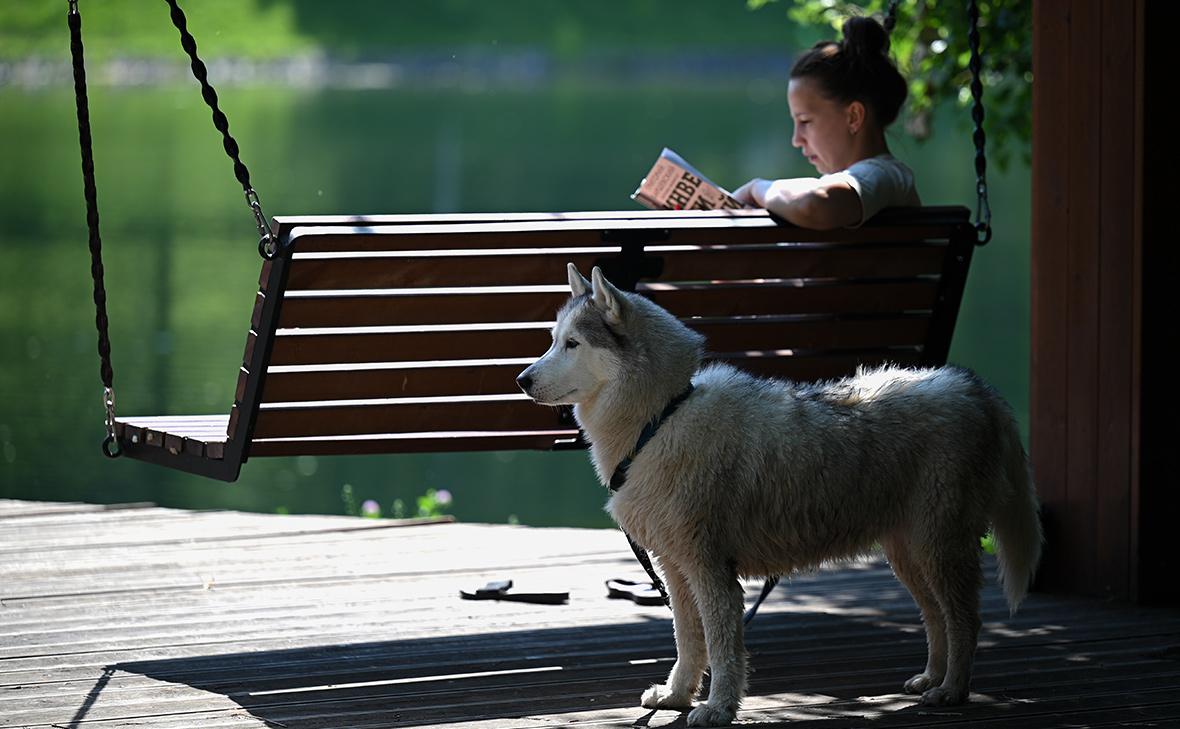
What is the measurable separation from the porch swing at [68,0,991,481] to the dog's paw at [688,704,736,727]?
1212 mm

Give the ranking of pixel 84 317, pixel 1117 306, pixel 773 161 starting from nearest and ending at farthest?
pixel 1117 306
pixel 84 317
pixel 773 161

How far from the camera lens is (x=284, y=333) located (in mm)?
5277

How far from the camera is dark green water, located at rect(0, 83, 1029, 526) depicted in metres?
14.0

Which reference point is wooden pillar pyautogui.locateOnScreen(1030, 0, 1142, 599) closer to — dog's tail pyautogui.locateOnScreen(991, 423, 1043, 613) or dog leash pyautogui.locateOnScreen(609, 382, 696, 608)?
dog's tail pyautogui.locateOnScreen(991, 423, 1043, 613)

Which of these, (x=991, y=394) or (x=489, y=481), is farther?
(x=489, y=481)

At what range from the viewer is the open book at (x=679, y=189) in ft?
19.7

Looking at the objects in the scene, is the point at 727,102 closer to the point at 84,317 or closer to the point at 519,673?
the point at 84,317

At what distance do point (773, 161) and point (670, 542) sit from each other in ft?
119

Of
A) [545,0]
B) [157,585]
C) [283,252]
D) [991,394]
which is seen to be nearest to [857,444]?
[991,394]

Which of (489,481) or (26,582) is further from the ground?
(26,582)

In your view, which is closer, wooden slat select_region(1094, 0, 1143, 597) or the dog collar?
the dog collar

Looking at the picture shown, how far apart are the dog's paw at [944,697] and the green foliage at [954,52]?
17.5 ft

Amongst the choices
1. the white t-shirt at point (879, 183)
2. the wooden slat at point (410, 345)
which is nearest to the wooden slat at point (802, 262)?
the white t-shirt at point (879, 183)

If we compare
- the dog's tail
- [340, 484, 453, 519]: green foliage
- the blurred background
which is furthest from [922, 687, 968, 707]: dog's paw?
the blurred background
